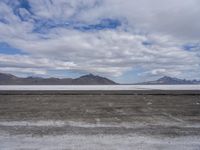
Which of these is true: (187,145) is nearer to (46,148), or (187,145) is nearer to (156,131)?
(156,131)

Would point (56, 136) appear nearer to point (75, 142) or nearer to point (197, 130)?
point (75, 142)

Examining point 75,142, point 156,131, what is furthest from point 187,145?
point 75,142

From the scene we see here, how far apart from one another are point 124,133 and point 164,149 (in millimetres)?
2556

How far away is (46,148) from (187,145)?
4612mm

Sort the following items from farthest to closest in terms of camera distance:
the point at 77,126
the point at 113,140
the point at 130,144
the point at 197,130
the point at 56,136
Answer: the point at 77,126, the point at 197,130, the point at 56,136, the point at 113,140, the point at 130,144

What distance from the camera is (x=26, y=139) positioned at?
856 centimetres

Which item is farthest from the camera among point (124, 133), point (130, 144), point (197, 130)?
point (197, 130)

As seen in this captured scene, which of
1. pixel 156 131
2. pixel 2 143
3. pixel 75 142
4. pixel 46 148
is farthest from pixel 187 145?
pixel 2 143

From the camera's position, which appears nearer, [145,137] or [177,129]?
[145,137]

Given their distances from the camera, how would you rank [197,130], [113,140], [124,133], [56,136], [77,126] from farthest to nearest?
[77,126], [197,130], [124,133], [56,136], [113,140]

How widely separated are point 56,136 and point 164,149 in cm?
408

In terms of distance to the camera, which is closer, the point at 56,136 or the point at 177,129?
the point at 56,136

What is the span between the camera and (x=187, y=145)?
25.6 feet

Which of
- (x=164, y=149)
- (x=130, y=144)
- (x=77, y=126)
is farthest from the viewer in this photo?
(x=77, y=126)
